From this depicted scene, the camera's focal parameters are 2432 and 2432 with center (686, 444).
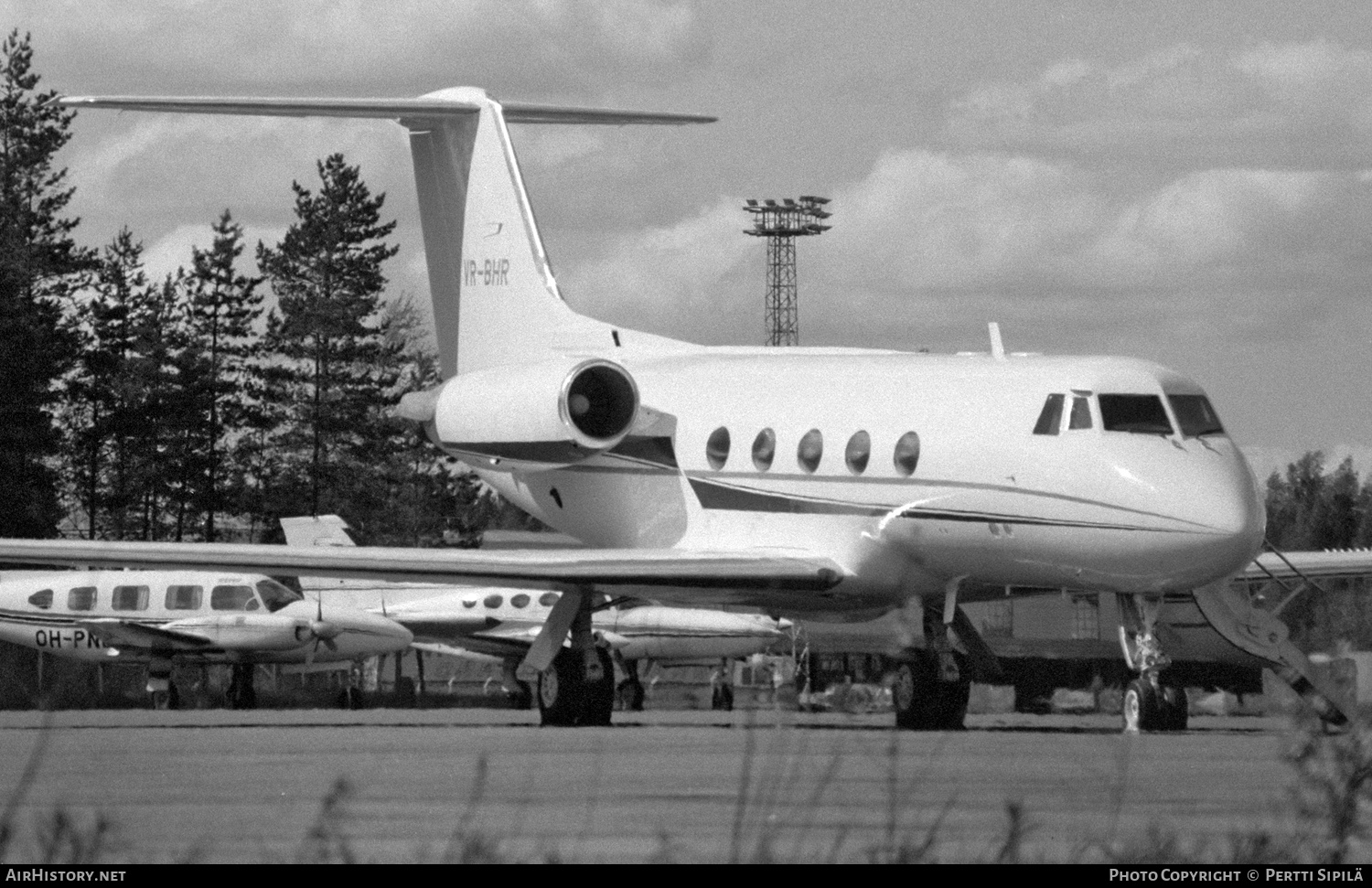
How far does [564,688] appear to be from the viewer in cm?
2095

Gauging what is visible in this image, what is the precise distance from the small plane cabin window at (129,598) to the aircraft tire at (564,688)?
21.3m

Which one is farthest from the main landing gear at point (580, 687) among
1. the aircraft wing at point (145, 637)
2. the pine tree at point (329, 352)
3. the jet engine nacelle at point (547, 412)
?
the pine tree at point (329, 352)

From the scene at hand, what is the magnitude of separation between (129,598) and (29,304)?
2061cm

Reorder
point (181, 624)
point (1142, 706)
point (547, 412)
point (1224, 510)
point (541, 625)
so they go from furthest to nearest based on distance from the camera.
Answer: point (541, 625) → point (181, 624) → point (547, 412) → point (1142, 706) → point (1224, 510)

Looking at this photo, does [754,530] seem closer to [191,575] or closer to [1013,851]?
[1013,851]

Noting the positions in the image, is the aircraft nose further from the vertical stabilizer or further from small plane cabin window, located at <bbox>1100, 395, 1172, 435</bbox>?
the vertical stabilizer

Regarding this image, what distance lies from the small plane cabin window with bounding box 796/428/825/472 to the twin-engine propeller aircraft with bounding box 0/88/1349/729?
2 cm

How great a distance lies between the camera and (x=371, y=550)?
2069 cm

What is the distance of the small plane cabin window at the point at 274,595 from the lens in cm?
4091

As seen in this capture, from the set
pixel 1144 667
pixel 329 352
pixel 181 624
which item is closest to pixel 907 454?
pixel 1144 667

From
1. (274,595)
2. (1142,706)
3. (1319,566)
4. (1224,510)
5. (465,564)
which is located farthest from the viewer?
(274,595)

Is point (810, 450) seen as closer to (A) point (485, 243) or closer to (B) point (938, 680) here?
(B) point (938, 680)

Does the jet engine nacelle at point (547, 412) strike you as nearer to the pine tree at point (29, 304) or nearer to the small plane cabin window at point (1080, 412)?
the small plane cabin window at point (1080, 412)

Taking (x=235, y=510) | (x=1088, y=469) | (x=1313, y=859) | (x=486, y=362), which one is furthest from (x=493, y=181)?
(x=235, y=510)
